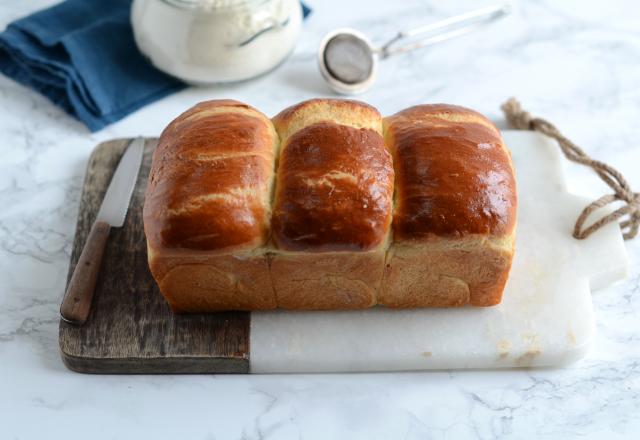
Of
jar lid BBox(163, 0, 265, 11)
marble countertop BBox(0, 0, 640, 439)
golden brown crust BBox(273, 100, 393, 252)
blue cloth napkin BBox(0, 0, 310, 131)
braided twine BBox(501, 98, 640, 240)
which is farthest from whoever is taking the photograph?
blue cloth napkin BBox(0, 0, 310, 131)

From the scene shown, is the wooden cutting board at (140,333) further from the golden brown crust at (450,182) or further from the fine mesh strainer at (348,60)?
the fine mesh strainer at (348,60)

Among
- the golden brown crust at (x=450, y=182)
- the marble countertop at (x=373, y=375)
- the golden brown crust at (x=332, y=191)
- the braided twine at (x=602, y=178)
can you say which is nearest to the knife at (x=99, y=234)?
the marble countertop at (x=373, y=375)

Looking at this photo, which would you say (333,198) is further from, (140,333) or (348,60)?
(348,60)

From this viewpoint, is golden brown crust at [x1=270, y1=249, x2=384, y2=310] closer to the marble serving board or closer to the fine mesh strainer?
the marble serving board

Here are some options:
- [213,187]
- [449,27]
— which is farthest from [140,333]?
[449,27]

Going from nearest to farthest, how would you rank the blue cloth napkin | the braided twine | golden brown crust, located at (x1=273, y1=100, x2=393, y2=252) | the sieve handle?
1. golden brown crust, located at (x1=273, y1=100, x2=393, y2=252)
2. the braided twine
3. the blue cloth napkin
4. the sieve handle

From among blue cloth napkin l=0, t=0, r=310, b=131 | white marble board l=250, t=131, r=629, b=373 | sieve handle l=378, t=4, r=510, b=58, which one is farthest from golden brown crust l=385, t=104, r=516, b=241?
blue cloth napkin l=0, t=0, r=310, b=131
